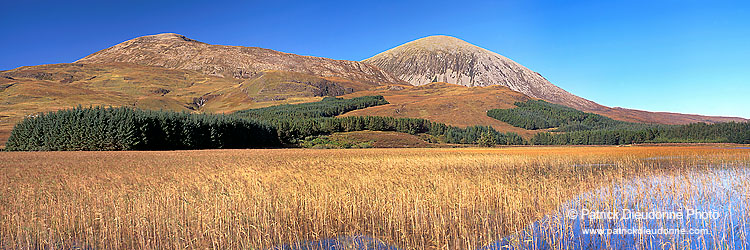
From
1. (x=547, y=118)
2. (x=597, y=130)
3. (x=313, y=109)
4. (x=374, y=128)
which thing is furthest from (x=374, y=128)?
(x=547, y=118)

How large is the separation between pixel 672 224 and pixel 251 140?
6982cm

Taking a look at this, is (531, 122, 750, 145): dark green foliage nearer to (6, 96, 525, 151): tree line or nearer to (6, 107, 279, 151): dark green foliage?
(6, 96, 525, 151): tree line

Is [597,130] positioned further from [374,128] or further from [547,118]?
[374,128]

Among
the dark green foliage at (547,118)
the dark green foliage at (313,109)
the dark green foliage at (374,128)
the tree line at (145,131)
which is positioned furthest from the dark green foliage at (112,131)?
the dark green foliage at (547,118)

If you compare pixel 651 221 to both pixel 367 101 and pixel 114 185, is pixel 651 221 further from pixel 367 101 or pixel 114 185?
pixel 367 101

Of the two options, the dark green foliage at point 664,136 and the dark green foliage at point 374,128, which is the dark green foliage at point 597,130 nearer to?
the dark green foliage at point 664,136

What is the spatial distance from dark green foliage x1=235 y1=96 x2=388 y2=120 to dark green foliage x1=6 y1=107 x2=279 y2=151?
1944 inches

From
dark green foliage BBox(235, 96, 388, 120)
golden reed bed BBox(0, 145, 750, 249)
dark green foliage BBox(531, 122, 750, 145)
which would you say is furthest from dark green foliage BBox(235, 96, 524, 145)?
golden reed bed BBox(0, 145, 750, 249)

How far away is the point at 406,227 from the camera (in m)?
8.98

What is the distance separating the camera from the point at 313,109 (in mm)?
130500

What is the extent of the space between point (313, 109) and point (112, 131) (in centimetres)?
8315

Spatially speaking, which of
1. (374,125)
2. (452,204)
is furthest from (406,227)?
(374,125)

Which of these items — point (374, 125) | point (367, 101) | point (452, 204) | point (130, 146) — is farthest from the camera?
point (367, 101)

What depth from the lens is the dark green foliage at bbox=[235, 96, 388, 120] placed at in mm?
117625
